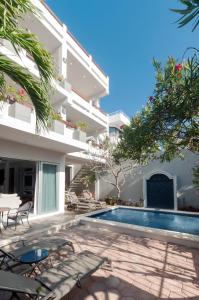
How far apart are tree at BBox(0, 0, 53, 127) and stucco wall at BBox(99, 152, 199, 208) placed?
15.8 m

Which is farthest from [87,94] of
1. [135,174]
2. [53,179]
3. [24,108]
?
[24,108]

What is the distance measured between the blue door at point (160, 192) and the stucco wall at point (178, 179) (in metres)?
0.66

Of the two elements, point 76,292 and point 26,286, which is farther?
point 76,292

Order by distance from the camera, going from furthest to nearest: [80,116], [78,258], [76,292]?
[80,116]
[78,258]
[76,292]

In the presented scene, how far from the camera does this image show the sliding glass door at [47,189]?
12.5 m

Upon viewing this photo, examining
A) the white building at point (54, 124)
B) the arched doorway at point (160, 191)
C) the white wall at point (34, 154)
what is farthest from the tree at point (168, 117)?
the arched doorway at point (160, 191)

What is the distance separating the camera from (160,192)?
18.2 meters

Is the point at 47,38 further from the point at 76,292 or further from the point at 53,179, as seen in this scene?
the point at 76,292

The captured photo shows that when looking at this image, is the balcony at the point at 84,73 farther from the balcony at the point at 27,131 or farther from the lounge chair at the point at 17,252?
the lounge chair at the point at 17,252

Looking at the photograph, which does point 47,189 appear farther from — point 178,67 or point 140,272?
point 178,67

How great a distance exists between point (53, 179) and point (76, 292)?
10.1 metres

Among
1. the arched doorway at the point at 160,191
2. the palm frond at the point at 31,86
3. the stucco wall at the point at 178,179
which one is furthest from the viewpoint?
the arched doorway at the point at 160,191

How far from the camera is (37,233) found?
812 cm

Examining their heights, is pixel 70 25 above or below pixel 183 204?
above
